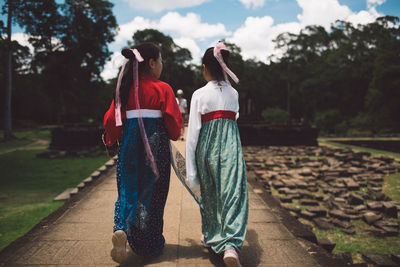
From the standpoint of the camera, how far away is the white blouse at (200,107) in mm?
2471

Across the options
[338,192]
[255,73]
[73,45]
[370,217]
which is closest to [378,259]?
[370,217]

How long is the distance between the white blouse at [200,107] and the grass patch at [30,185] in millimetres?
2741

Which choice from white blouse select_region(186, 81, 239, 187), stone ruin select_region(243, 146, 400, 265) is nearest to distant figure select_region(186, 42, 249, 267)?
white blouse select_region(186, 81, 239, 187)

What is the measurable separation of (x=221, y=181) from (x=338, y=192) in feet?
14.3

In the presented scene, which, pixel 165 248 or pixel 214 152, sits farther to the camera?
pixel 165 248

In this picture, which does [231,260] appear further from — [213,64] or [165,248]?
[213,64]

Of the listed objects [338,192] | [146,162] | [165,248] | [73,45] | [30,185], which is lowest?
[30,185]

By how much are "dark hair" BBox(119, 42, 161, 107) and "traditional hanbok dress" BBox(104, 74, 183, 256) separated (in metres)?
0.05

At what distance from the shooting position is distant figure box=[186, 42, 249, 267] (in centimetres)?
239

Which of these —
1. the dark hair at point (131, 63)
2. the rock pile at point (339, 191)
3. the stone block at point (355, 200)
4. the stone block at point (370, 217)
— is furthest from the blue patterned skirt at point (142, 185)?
the stone block at point (355, 200)

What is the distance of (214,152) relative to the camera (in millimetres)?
2457

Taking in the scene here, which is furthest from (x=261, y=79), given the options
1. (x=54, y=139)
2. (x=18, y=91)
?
(x=54, y=139)

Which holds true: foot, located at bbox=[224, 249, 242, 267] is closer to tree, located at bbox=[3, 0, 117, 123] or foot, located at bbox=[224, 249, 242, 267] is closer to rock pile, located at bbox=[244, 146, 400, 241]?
rock pile, located at bbox=[244, 146, 400, 241]

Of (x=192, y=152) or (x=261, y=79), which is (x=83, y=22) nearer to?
(x=192, y=152)
